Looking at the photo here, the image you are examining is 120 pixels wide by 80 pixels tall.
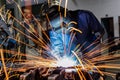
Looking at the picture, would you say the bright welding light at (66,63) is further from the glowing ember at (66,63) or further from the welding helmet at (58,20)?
the welding helmet at (58,20)

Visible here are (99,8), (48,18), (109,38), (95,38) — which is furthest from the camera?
(99,8)

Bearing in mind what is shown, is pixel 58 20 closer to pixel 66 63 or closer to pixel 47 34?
pixel 47 34

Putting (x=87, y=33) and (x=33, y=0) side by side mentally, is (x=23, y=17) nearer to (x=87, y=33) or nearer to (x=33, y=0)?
(x=33, y=0)

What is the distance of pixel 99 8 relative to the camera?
5754 mm

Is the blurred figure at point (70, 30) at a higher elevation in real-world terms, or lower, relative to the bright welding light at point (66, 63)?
higher

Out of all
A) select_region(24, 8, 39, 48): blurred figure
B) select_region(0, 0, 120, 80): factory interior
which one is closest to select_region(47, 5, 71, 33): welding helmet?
select_region(0, 0, 120, 80): factory interior

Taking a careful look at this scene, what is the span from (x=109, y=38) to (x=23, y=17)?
3.41m

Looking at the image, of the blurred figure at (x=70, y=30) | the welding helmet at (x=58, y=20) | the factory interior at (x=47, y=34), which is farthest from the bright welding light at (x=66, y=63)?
the welding helmet at (x=58, y=20)

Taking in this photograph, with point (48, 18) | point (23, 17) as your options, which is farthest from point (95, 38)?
point (23, 17)

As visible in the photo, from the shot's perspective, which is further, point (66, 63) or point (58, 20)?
point (58, 20)

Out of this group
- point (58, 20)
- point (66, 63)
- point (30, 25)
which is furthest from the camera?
point (30, 25)

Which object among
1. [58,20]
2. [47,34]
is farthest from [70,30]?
[47,34]

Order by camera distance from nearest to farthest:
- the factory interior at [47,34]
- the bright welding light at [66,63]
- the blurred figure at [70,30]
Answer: the bright welding light at [66,63], the factory interior at [47,34], the blurred figure at [70,30]

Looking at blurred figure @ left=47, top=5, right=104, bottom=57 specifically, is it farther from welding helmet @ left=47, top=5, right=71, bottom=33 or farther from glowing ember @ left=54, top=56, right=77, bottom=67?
glowing ember @ left=54, top=56, right=77, bottom=67
